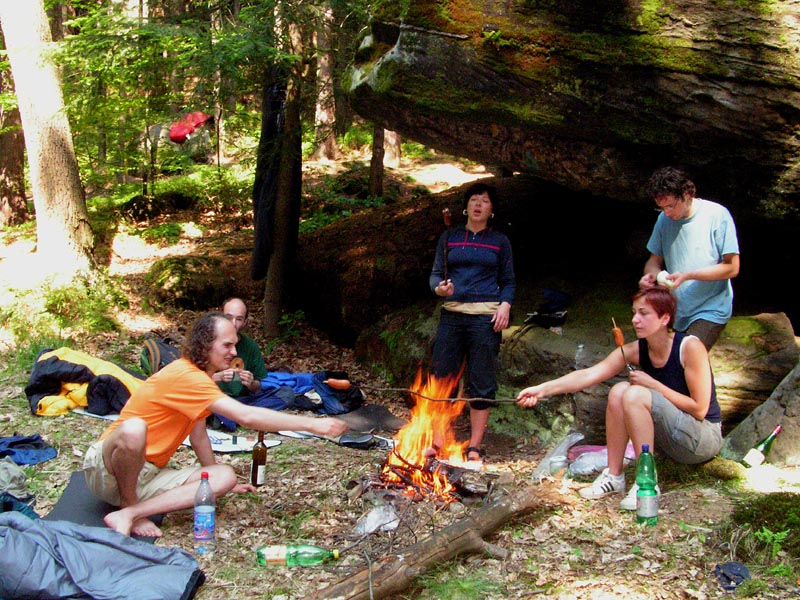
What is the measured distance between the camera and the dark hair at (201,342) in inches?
173

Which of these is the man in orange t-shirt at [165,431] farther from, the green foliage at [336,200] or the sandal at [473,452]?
the green foliage at [336,200]

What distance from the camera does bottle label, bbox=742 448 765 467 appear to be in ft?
16.4

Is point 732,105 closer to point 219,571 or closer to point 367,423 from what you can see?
point 367,423

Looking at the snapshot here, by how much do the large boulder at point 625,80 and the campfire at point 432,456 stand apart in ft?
7.49

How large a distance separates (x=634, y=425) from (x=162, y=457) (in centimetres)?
285

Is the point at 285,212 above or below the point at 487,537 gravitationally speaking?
above

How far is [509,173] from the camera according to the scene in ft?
39.1

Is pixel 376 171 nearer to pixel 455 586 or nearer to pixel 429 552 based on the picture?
pixel 429 552

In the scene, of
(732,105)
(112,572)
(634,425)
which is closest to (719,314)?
(634,425)

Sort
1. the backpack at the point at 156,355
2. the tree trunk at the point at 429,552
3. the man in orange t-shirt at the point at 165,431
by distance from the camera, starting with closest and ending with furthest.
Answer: the tree trunk at the point at 429,552 < the man in orange t-shirt at the point at 165,431 < the backpack at the point at 156,355

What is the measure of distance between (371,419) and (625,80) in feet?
12.3

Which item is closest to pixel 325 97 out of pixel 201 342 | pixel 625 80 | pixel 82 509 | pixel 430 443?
pixel 625 80

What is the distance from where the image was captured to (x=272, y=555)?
413 cm

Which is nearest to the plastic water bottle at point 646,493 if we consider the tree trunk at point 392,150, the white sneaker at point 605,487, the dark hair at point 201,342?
the white sneaker at point 605,487
